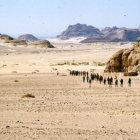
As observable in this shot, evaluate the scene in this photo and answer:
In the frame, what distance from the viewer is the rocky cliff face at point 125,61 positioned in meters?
38.4

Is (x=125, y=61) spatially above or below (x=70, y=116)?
above

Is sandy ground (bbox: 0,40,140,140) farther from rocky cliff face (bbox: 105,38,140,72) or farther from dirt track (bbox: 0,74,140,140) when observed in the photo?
rocky cliff face (bbox: 105,38,140,72)

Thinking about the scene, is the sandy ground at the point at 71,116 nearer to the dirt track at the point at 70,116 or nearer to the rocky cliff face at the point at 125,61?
the dirt track at the point at 70,116

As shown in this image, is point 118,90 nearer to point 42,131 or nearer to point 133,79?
point 133,79

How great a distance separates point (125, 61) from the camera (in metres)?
39.3

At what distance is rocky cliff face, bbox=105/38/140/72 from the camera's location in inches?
1511

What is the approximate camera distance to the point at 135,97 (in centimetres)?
2219

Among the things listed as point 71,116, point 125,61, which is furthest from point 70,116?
point 125,61

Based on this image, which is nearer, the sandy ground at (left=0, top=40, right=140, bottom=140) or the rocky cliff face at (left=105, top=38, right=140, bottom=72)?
the sandy ground at (left=0, top=40, right=140, bottom=140)

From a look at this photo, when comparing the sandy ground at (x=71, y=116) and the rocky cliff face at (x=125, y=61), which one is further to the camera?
the rocky cliff face at (x=125, y=61)

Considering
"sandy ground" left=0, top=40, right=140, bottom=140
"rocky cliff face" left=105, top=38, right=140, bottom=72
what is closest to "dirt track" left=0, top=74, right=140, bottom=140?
"sandy ground" left=0, top=40, right=140, bottom=140

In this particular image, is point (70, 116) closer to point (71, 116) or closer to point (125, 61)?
point (71, 116)

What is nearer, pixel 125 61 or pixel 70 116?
pixel 70 116

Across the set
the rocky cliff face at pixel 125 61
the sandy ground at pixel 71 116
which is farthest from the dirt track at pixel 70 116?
the rocky cliff face at pixel 125 61
